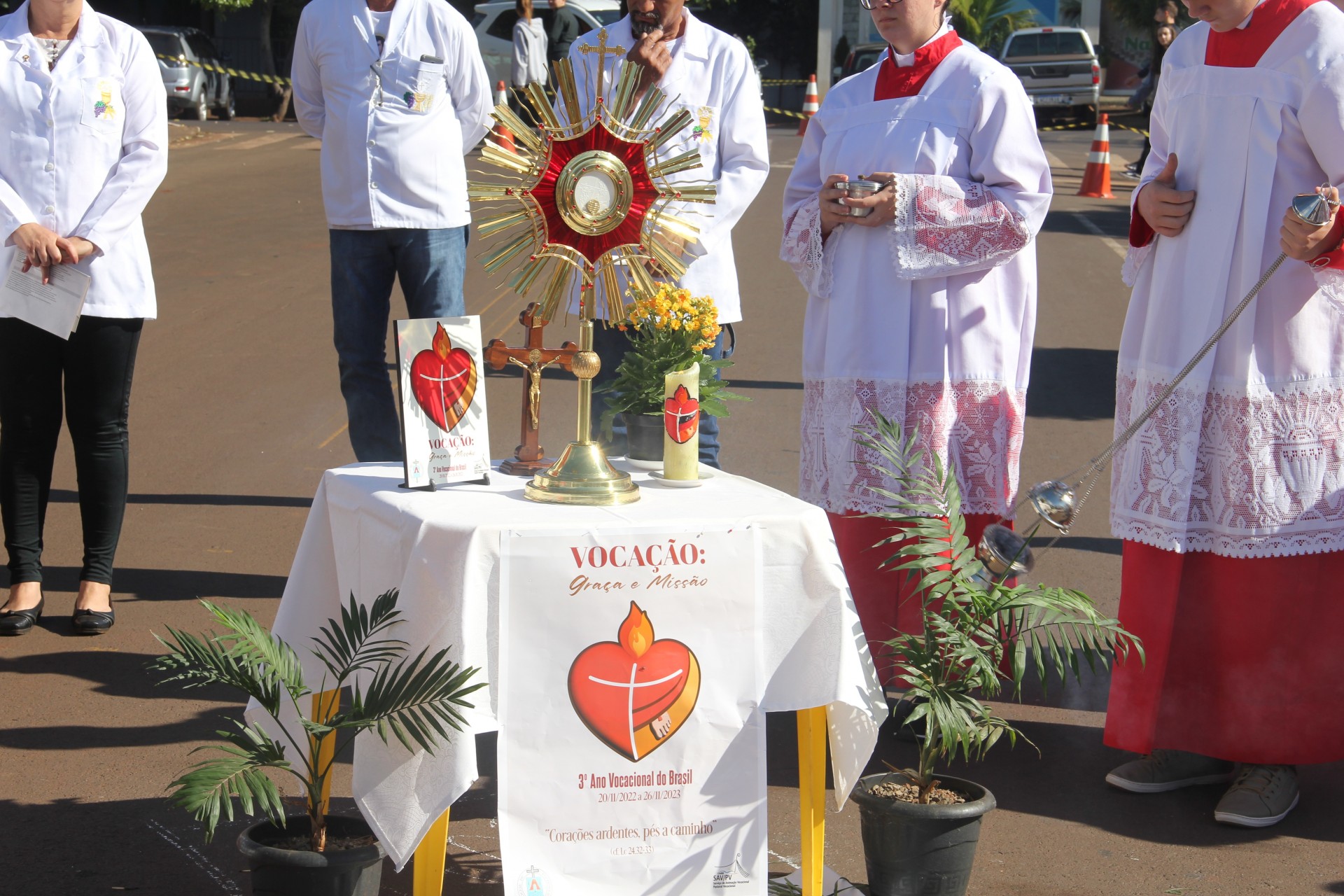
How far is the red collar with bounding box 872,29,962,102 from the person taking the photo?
4.08 metres

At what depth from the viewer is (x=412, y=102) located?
5.12 meters

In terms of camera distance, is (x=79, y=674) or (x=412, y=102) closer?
(x=79, y=674)

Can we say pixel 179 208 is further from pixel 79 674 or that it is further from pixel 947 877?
pixel 947 877

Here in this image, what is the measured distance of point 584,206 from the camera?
3215mm

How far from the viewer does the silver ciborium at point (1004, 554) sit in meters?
3.33

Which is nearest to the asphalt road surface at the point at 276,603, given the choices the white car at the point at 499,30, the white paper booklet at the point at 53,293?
the white paper booklet at the point at 53,293

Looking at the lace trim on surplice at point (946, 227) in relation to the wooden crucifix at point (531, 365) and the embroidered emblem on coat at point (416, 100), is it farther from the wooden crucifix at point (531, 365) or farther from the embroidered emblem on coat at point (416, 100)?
the embroidered emblem on coat at point (416, 100)

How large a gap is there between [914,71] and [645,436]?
1.38 m

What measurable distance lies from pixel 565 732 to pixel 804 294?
353 inches

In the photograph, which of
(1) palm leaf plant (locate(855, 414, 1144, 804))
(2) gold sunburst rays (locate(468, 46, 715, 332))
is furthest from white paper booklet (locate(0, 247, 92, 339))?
(1) palm leaf plant (locate(855, 414, 1144, 804))

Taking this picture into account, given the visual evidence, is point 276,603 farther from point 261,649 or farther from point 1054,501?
point 1054,501

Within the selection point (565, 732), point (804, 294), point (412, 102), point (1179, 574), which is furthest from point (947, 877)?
point (804, 294)

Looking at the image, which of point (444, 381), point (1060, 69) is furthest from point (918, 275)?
point (1060, 69)

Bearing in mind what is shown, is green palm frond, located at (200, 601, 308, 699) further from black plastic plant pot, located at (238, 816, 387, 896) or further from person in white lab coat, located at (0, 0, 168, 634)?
person in white lab coat, located at (0, 0, 168, 634)
